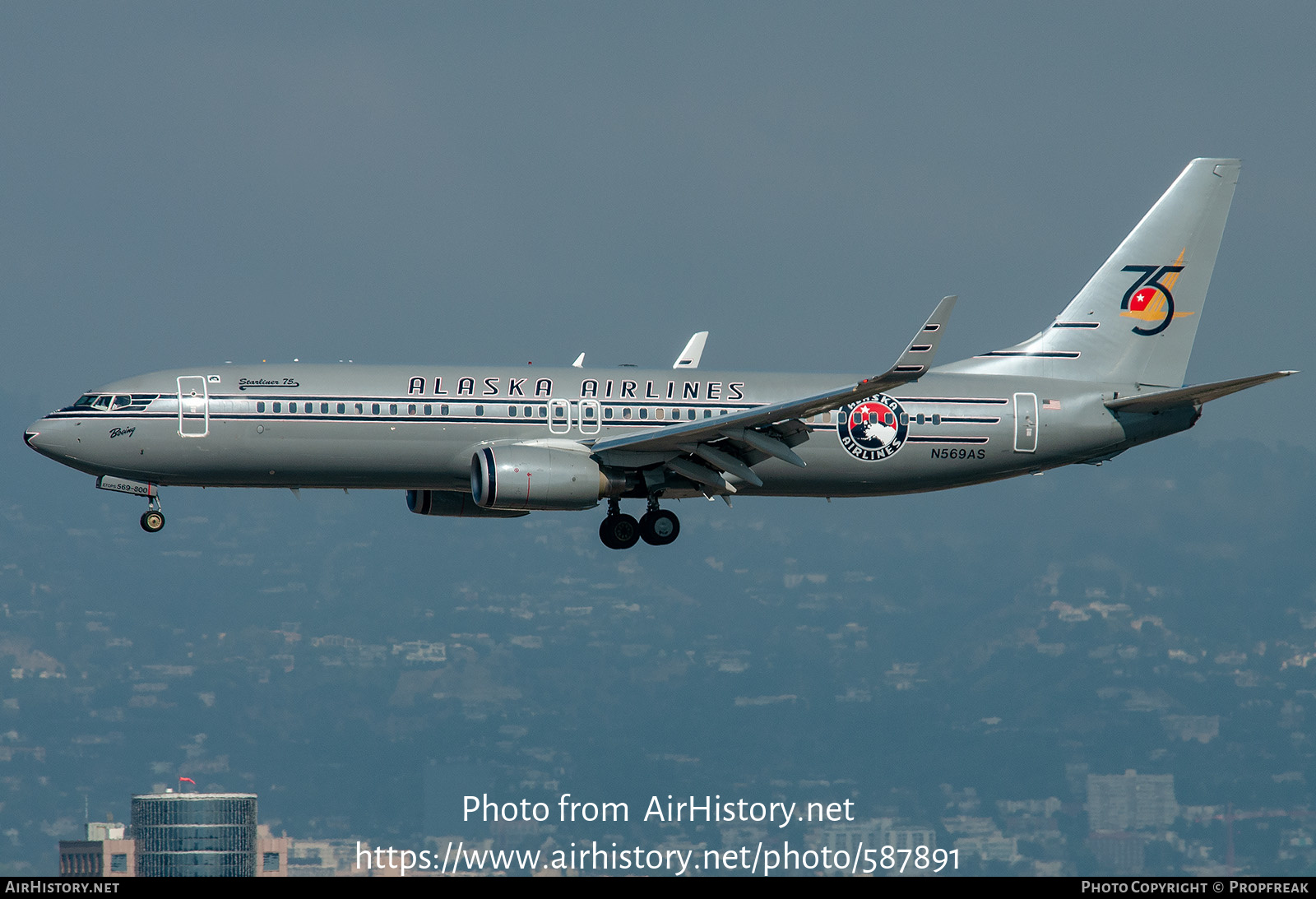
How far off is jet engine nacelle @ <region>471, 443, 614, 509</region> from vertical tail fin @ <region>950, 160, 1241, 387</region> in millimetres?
13737

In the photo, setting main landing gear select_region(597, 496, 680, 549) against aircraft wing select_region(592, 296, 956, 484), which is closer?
aircraft wing select_region(592, 296, 956, 484)

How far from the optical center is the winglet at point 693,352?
54344 mm

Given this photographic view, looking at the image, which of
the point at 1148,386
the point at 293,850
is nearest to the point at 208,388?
the point at 1148,386

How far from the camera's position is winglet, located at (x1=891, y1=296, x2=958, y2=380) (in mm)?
41750

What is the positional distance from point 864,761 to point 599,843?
3757cm

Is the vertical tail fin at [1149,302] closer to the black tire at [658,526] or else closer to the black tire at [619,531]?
the black tire at [658,526]

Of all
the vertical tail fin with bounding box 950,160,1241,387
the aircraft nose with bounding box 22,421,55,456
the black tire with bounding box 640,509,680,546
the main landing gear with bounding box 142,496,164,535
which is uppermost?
the vertical tail fin with bounding box 950,160,1241,387

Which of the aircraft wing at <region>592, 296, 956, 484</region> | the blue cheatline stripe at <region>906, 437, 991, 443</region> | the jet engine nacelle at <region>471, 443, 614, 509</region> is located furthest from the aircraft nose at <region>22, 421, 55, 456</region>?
the blue cheatline stripe at <region>906, 437, 991, 443</region>

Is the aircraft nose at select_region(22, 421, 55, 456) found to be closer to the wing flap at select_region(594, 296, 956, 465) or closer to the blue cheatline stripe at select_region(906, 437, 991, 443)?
the wing flap at select_region(594, 296, 956, 465)

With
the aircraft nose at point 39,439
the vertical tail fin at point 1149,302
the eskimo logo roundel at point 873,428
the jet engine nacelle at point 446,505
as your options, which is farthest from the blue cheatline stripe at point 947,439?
the aircraft nose at point 39,439

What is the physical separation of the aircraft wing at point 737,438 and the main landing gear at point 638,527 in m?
1.63

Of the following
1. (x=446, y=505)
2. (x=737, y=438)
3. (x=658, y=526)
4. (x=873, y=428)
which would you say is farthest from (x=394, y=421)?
(x=873, y=428)

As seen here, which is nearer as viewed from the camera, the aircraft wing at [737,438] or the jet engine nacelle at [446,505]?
the aircraft wing at [737,438]

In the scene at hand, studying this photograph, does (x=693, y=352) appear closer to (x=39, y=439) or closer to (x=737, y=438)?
(x=737, y=438)
